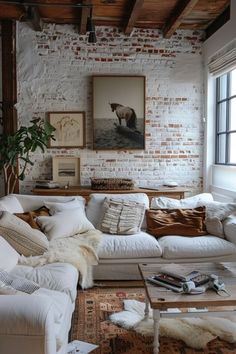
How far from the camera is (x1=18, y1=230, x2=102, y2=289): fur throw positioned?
2.93 metres

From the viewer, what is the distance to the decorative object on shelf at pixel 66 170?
17.3 feet

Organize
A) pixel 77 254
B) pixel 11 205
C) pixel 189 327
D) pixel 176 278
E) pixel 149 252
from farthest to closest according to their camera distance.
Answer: pixel 11 205 → pixel 149 252 → pixel 77 254 → pixel 189 327 → pixel 176 278

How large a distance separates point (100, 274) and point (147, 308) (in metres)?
0.89

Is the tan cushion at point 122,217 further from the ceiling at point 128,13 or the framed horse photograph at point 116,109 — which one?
the ceiling at point 128,13

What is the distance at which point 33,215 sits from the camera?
3.67 meters

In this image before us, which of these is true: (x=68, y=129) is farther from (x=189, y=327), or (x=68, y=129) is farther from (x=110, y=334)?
(x=189, y=327)

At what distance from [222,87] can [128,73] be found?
4.56ft

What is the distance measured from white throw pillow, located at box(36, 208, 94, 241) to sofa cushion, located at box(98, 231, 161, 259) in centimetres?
31

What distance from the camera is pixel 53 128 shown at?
4.91 metres

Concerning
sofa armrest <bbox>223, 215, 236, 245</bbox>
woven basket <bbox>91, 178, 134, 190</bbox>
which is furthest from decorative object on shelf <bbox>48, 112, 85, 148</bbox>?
sofa armrest <bbox>223, 215, 236, 245</bbox>

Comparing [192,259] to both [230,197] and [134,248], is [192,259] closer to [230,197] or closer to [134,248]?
[134,248]

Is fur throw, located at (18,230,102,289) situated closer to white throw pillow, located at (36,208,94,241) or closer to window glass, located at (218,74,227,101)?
white throw pillow, located at (36,208,94,241)

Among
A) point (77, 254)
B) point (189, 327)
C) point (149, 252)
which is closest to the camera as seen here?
point (189, 327)

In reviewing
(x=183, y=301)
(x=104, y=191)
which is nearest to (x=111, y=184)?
(x=104, y=191)
